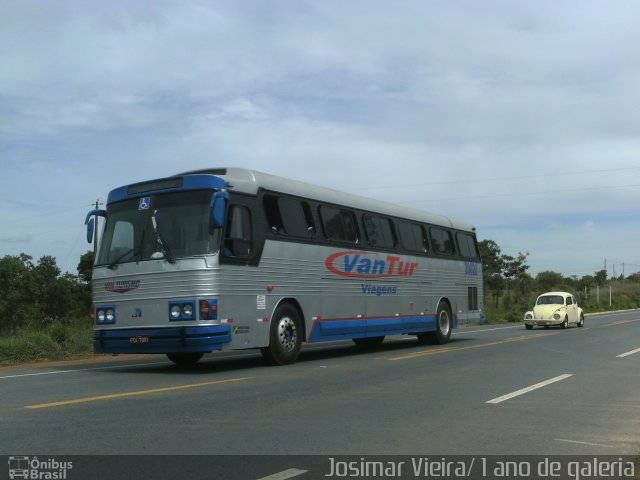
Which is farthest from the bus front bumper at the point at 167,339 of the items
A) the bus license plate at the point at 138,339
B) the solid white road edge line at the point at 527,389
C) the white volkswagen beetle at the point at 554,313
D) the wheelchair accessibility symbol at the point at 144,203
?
the white volkswagen beetle at the point at 554,313

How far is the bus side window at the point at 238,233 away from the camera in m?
12.3

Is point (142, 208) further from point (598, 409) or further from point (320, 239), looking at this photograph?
point (598, 409)

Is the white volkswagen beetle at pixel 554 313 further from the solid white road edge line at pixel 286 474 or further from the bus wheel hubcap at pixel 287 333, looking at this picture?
the solid white road edge line at pixel 286 474

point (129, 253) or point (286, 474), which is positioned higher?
point (129, 253)

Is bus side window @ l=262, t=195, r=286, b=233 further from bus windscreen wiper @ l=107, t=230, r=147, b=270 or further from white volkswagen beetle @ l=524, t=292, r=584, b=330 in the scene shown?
white volkswagen beetle @ l=524, t=292, r=584, b=330

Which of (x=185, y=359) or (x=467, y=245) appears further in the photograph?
(x=467, y=245)

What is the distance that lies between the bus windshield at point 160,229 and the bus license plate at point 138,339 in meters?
1.37

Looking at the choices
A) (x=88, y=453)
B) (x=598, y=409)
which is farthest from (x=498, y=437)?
(x=88, y=453)

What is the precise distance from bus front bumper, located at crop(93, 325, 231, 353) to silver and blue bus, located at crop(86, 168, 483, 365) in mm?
18

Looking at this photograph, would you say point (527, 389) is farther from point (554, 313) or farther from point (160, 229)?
point (554, 313)

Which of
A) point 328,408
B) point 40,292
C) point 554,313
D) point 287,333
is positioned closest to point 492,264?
point 554,313

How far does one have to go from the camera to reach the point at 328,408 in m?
8.68

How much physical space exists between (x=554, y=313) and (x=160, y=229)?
77.0 feet

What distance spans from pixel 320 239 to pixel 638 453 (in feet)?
30.5
